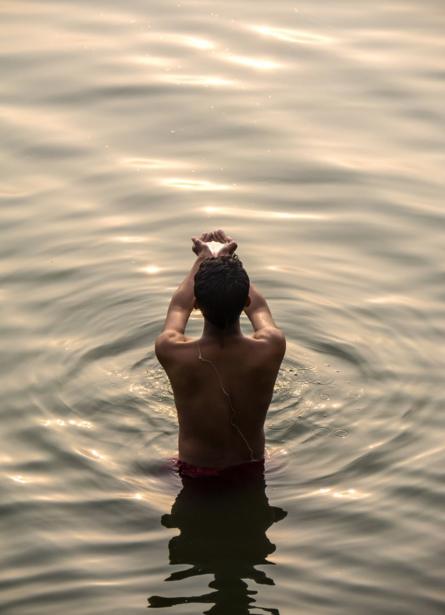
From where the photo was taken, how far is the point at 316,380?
8898 mm

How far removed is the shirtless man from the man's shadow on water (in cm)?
12

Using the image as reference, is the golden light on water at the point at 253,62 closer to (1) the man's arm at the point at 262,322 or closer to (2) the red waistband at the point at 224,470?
(1) the man's arm at the point at 262,322

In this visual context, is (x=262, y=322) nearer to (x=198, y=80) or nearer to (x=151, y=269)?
(x=151, y=269)

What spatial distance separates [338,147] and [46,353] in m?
3.60

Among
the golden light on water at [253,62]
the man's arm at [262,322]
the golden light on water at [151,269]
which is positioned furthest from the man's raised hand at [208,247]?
the golden light on water at [253,62]

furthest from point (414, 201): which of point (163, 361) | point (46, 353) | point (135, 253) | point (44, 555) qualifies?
point (44, 555)

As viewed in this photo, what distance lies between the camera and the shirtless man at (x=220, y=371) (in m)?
7.21

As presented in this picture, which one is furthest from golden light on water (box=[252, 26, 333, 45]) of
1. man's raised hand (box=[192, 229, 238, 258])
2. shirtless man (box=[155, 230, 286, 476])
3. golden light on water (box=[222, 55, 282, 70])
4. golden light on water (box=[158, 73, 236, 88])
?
shirtless man (box=[155, 230, 286, 476])

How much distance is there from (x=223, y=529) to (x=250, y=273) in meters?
2.83

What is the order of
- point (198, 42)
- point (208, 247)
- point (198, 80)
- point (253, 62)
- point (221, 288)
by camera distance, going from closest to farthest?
point (221, 288) < point (208, 247) < point (198, 80) < point (253, 62) < point (198, 42)

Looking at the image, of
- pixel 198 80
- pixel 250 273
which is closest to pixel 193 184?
pixel 250 273

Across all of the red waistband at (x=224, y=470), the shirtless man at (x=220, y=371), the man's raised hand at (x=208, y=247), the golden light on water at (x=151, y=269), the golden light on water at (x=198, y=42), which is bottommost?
the red waistband at (x=224, y=470)

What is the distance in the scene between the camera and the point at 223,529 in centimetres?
766

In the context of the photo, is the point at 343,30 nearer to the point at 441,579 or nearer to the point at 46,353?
the point at 46,353
